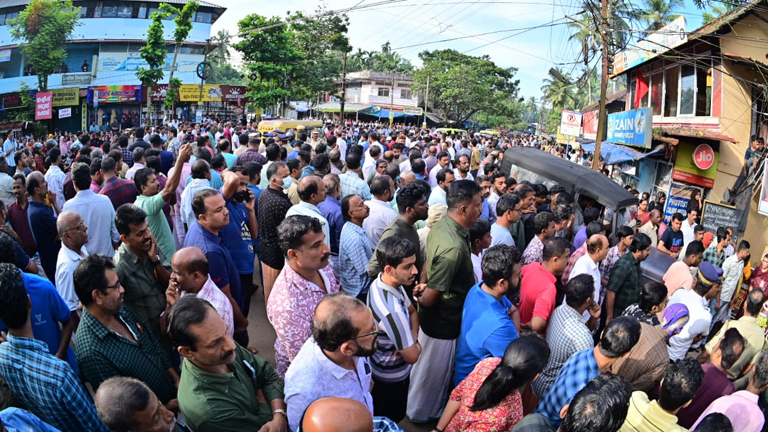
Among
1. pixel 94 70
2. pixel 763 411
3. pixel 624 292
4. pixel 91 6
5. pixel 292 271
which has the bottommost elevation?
pixel 763 411

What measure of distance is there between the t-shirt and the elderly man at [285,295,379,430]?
7140 millimetres

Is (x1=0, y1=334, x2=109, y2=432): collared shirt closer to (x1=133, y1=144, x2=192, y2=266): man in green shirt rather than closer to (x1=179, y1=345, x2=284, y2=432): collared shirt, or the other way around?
(x1=179, y1=345, x2=284, y2=432): collared shirt

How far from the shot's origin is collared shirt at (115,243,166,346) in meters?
3.08

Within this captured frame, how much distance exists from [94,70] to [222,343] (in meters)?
43.4

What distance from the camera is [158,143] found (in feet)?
28.0

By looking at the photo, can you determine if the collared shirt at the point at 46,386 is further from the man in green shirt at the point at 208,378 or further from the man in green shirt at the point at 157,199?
the man in green shirt at the point at 157,199

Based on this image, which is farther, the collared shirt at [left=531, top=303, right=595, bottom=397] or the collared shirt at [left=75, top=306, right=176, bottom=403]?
the collared shirt at [left=531, top=303, right=595, bottom=397]

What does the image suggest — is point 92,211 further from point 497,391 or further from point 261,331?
point 497,391

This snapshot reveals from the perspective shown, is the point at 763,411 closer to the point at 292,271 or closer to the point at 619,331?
the point at 619,331

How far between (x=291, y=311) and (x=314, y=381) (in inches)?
27.5

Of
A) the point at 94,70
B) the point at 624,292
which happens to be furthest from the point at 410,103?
the point at 624,292

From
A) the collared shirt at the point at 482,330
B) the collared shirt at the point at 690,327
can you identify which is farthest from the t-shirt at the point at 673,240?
the collared shirt at the point at 482,330

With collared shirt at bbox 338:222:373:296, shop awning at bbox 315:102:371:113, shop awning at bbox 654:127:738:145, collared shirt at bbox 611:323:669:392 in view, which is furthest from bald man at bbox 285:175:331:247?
shop awning at bbox 315:102:371:113

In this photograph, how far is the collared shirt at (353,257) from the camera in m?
3.93
